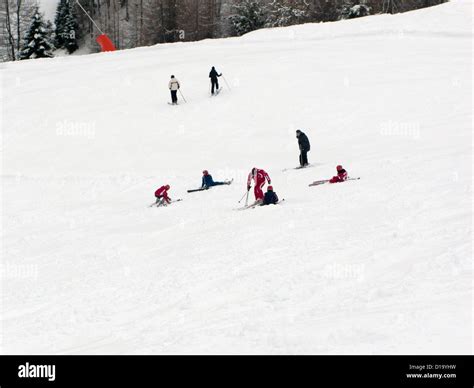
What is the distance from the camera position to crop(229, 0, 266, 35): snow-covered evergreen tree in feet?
162

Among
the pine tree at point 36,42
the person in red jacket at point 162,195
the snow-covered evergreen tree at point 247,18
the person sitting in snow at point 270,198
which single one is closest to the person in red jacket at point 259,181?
the person sitting in snow at point 270,198

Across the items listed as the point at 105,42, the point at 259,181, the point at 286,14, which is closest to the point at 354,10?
the point at 286,14

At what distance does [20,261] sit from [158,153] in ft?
34.1

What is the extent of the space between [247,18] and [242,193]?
37.3 m

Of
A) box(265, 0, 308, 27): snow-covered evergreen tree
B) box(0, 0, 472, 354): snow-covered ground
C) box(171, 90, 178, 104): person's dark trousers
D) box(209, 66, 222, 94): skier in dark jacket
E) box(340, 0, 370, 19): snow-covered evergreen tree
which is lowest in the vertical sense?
box(0, 0, 472, 354): snow-covered ground

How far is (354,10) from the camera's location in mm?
43094

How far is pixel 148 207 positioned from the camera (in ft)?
51.6

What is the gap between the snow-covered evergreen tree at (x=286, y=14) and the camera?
4994 cm

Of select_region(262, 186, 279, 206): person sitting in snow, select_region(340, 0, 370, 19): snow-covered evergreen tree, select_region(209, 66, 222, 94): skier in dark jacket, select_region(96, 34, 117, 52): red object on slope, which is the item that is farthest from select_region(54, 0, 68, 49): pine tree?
select_region(262, 186, 279, 206): person sitting in snow

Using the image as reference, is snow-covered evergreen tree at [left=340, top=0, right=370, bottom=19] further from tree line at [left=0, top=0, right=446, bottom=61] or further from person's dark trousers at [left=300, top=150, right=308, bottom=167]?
person's dark trousers at [left=300, top=150, right=308, bottom=167]

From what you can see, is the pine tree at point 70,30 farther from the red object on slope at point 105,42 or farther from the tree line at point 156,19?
the red object on slope at point 105,42

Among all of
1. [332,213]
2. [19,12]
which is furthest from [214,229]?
[19,12]

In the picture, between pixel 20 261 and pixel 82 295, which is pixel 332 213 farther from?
pixel 20 261

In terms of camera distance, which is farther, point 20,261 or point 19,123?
point 19,123
